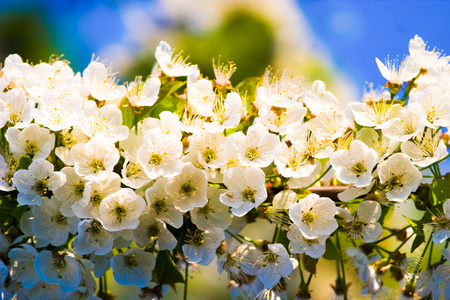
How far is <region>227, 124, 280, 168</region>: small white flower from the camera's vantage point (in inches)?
67.7

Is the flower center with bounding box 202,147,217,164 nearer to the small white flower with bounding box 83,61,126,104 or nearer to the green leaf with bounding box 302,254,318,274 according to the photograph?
the small white flower with bounding box 83,61,126,104

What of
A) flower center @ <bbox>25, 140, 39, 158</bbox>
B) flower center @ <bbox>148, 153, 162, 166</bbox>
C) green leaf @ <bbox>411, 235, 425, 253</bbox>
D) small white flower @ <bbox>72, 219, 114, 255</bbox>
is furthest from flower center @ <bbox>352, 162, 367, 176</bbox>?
flower center @ <bbox>25, 140, 39, 158</bbox>

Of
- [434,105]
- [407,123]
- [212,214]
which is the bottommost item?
[212,214]

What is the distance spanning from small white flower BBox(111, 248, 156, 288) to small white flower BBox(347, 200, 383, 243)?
2.49 ft

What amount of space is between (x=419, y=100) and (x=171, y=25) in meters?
8.47

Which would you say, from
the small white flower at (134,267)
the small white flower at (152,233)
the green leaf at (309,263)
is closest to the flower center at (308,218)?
the green leaf at (309,263)

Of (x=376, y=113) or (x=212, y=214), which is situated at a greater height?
(x=376, y=113)

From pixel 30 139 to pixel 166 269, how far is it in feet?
2.29

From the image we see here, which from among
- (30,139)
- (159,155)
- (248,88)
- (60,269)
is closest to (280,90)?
(248,88)

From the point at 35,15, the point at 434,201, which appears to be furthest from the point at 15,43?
the point at 434,201

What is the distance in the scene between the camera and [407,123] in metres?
1.76

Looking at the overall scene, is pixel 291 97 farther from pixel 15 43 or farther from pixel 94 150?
pixel 15 43

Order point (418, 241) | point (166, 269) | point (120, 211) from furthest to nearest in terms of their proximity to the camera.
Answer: point (166, 269) < point (418, 241) < point (120, 211)

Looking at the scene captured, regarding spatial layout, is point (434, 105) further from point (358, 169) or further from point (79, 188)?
point (79, 188)
